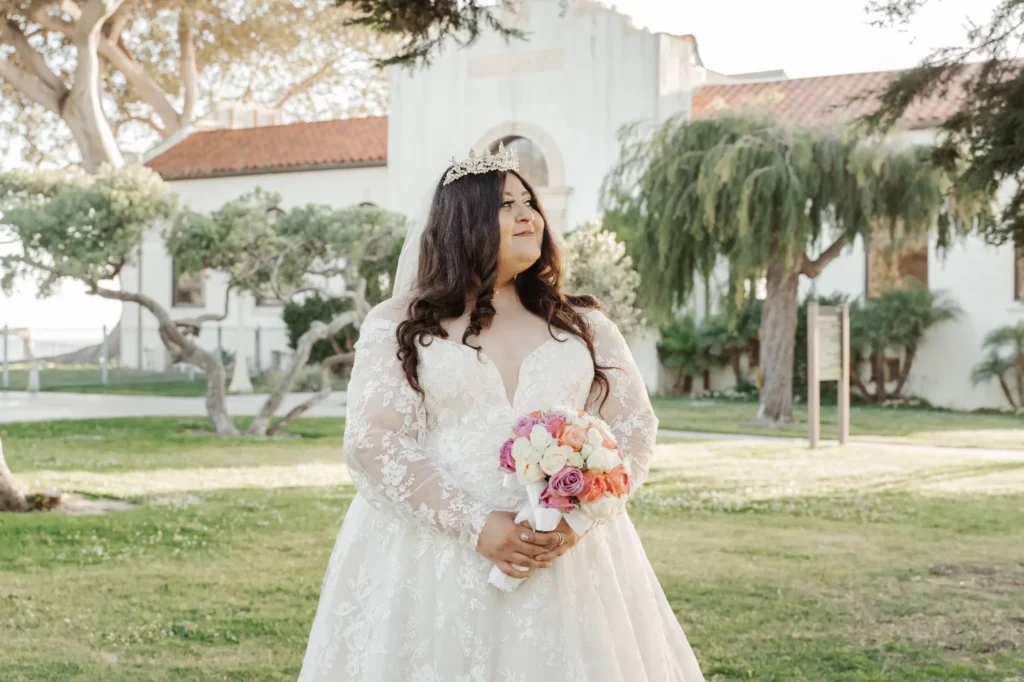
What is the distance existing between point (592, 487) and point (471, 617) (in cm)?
54

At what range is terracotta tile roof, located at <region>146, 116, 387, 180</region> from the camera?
1188 inches

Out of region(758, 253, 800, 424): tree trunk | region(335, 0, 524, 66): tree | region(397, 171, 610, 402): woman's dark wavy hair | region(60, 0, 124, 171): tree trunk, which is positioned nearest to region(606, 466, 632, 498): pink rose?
region(397, 171, 610, 402): woman's dark wavy hair

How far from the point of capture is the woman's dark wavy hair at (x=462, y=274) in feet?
11.5

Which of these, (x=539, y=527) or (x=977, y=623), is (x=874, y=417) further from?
(x=539, y=527)

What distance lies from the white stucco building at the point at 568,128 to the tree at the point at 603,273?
4.14 meters

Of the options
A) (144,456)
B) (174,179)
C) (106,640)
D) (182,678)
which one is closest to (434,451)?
(182,678)

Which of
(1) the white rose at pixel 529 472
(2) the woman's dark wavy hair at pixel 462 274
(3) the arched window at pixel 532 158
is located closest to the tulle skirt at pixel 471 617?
(1) the white rose at pixel 529 472

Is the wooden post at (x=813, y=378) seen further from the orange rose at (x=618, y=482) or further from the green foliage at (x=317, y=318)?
the green foliage at (x=317, y=318)

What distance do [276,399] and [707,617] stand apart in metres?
10.4

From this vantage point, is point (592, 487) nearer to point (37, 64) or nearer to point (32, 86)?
point (37, 64)

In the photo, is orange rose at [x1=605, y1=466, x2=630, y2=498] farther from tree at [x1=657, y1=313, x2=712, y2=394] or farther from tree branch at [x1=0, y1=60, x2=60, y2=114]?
tree branch at [x1=0, y1=60, x2=60, y2=114]

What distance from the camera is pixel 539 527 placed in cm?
313

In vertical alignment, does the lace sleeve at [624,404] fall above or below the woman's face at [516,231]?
below

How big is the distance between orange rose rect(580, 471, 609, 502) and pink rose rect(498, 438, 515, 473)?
197 millimetres
